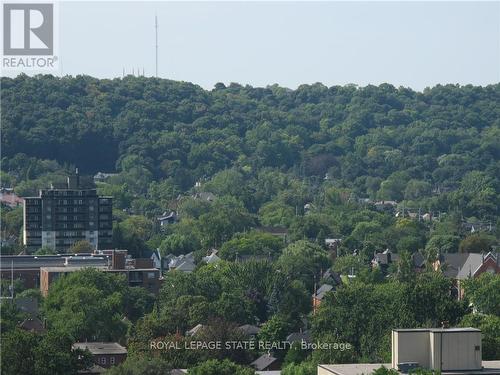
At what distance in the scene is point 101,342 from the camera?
54719 mm

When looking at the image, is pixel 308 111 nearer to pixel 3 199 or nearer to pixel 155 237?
pixel 3 199

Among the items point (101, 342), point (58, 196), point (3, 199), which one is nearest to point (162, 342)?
point (101, 342)

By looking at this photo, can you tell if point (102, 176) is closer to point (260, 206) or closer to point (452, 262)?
point (260, 206)

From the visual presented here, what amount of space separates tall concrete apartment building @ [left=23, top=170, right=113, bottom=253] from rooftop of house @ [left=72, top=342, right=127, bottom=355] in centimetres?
4240

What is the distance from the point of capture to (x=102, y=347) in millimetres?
52281

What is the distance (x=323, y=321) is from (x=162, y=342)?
771cm

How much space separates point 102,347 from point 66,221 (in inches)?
1775

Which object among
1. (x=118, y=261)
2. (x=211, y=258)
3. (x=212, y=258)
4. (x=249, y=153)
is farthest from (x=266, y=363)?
(x=249, y=153)

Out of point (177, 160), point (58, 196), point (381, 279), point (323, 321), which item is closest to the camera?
point (323, 321)

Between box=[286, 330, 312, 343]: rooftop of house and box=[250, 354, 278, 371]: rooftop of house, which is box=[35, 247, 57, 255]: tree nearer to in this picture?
box=[286, 330, 312, 343]: rooftop of house

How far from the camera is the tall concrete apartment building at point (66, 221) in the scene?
316 ft

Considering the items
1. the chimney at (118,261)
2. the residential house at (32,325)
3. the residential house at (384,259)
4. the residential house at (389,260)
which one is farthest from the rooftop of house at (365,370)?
the residential house at (384,259)

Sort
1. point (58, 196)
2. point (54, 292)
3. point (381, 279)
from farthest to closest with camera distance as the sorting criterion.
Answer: point (58, 196)
point (381, 279)
point (54, 292)

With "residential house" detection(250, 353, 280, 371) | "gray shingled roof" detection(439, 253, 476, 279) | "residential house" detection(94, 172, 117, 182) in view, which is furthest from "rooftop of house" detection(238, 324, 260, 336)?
"residential house" detection(94, 172, 117, 182)
